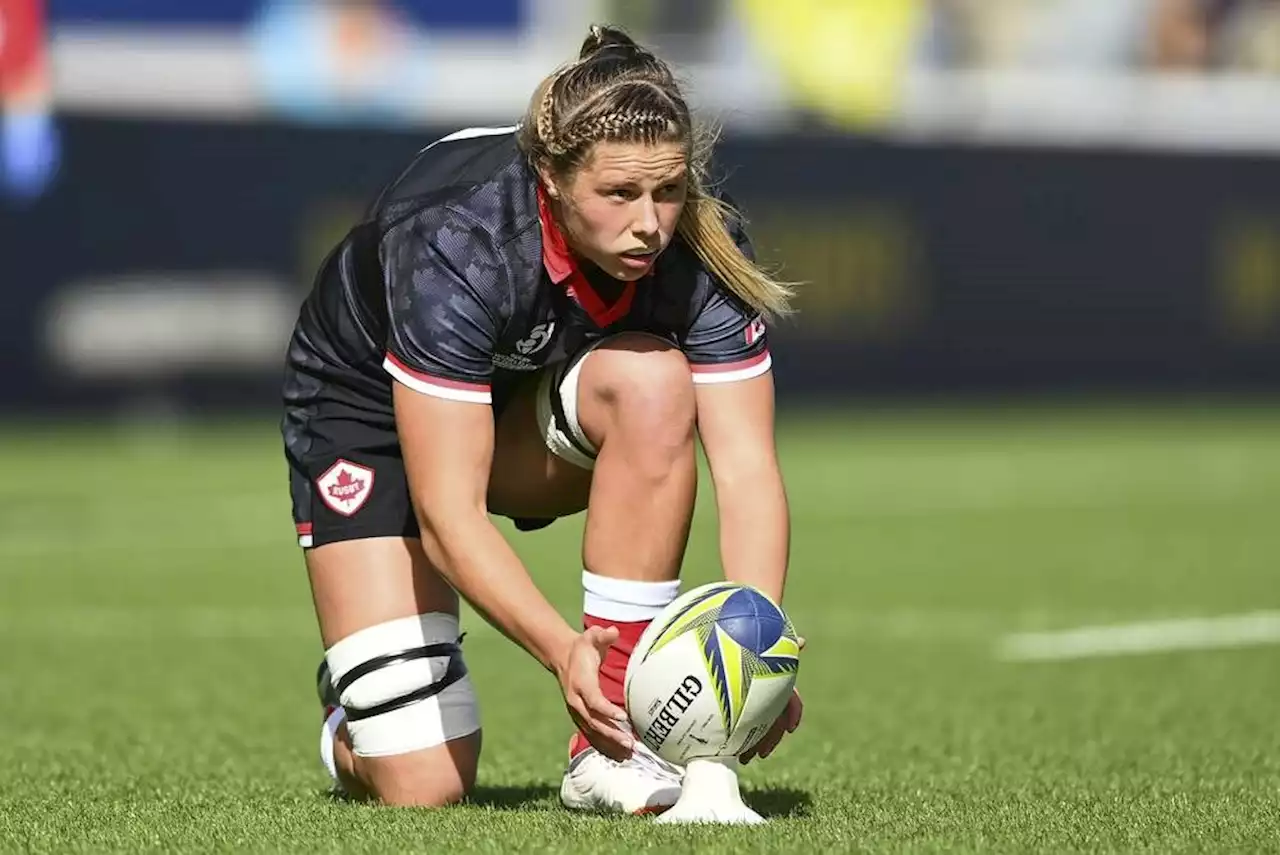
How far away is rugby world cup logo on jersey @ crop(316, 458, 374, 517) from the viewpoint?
4.27 metres

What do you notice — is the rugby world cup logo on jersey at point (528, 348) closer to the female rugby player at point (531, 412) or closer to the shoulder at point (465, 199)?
the female rugby player at point (531, 412)

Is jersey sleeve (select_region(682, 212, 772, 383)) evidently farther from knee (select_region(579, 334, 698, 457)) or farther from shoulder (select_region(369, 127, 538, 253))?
shoulder (select_region(369, 127, 538, 253))

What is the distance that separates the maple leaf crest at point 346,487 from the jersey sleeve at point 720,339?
0.72 metres

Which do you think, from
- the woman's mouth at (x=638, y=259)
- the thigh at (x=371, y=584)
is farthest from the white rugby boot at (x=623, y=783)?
the woman's mouth at (x=638, y=259)

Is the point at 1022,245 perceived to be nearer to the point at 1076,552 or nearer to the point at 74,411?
the point at 74,411

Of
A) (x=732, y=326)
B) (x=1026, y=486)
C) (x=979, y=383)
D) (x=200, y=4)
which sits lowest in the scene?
(x=979, y=383)

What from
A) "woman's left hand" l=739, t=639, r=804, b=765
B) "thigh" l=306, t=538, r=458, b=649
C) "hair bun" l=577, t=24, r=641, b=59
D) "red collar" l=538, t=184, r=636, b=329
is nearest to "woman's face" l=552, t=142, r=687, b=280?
"red collar" l=538, t=184, r=636, b=329

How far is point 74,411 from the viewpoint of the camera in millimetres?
16531

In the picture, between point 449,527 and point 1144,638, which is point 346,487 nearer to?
point 449,527

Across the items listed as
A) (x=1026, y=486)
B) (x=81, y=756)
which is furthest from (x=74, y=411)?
(x=81, y=756)

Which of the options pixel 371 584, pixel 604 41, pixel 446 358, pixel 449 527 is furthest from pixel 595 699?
pixel 604 41

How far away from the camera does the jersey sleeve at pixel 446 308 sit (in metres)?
3.73

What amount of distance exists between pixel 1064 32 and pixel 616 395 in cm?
1662

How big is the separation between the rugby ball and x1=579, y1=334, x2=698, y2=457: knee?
331 millimetres
